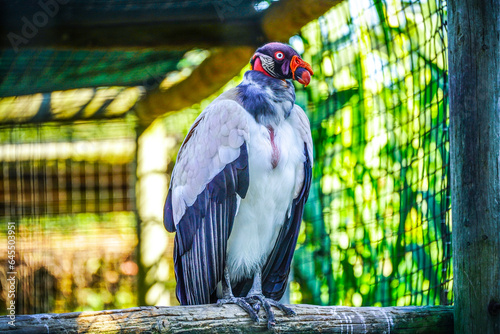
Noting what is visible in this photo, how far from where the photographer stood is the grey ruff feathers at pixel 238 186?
251cm

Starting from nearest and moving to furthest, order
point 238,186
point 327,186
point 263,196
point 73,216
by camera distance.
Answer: point 238,186
point 263,196
point 327,186
point 73,216

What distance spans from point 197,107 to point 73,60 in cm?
157

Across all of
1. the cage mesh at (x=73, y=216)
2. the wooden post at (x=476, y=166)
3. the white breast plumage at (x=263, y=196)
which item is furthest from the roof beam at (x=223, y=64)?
the wooden post at (x=476, y=166)

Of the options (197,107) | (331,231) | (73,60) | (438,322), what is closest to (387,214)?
(331,231)

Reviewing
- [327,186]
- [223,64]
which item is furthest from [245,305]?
[327,186]

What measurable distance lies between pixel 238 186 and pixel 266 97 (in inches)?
17.6

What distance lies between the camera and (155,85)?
443 cm

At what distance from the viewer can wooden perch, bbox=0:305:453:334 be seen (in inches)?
71.3

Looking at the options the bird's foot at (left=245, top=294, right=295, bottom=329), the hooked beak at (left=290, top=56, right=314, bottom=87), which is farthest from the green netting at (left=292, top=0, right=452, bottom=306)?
the bird's foot at (left=245, top=294, right=295, bottom=329)

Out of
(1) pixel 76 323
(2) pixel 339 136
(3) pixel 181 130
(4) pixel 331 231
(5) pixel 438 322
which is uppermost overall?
(3) pixel 181 130

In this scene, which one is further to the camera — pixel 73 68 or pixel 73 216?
pixel 73 216

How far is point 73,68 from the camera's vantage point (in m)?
3.73

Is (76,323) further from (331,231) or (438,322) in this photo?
(331,231)

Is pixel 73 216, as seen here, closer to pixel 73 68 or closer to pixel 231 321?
pixel 73 68
